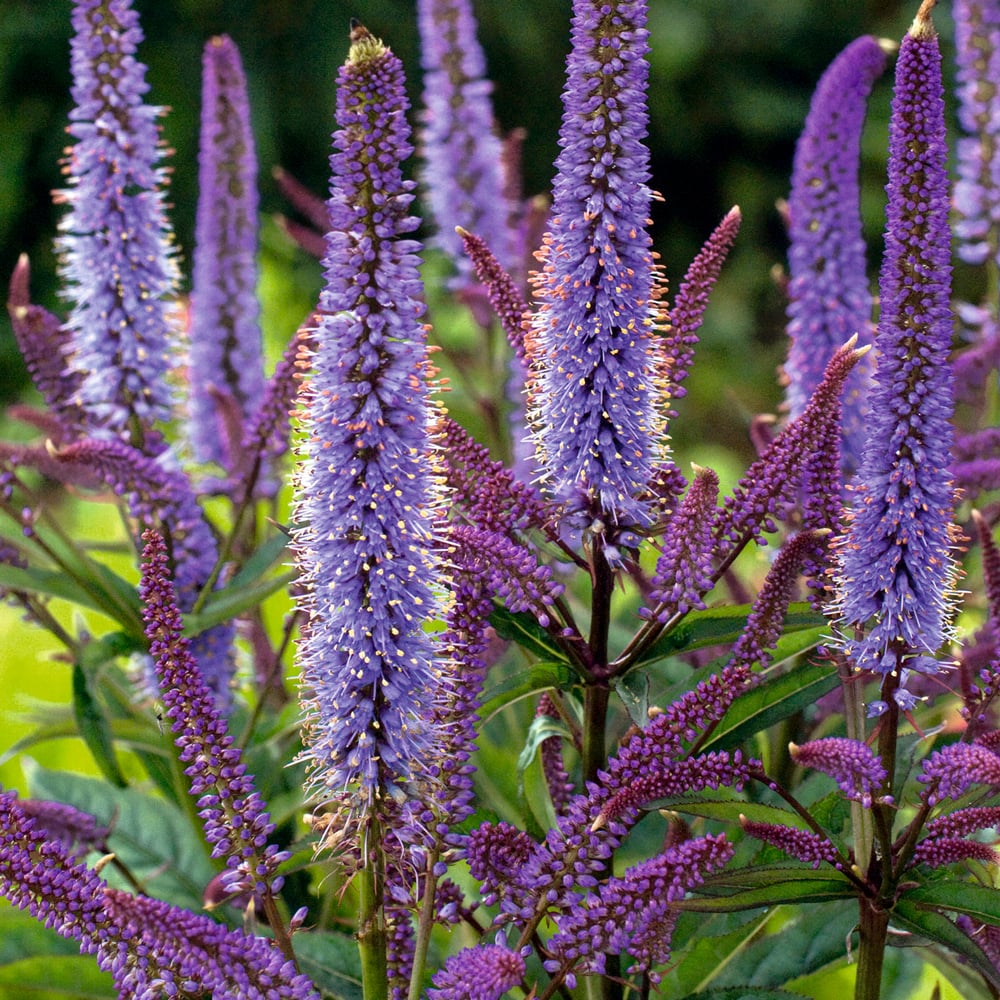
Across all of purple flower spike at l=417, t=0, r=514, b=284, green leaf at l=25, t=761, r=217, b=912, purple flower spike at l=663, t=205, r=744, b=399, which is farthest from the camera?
purple flower spike at l=417, t=0, r=514, b=284

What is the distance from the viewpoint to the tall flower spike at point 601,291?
4.64 feet

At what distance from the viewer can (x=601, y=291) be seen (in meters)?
1.49

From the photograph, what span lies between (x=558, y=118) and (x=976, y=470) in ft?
23.4

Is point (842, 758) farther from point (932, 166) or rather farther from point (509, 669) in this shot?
point (509, 669)

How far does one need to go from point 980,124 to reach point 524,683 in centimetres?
192

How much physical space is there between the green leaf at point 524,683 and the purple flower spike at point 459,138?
1.62 metres

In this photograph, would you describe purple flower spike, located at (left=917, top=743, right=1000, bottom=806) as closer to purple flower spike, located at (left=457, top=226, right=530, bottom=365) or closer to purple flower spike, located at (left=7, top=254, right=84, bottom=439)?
purple flower spike, located at (left=457, top=226, right=530, bottom=365)

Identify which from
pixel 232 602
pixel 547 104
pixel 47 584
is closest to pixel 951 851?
pixel 232 602

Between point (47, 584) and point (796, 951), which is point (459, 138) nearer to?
point (47, 584)

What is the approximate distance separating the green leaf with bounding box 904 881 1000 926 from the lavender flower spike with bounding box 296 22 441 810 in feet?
1.88

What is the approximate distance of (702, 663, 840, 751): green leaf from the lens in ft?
5.26

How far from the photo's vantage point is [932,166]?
4.29ft

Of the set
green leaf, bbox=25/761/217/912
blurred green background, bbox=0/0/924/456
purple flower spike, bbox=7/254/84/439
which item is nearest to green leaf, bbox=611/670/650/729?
green leaf, bbox=25/761/217/912

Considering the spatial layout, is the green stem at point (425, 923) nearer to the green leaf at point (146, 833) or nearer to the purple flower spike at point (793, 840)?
→ the purple flower spike at point (793, 840)
